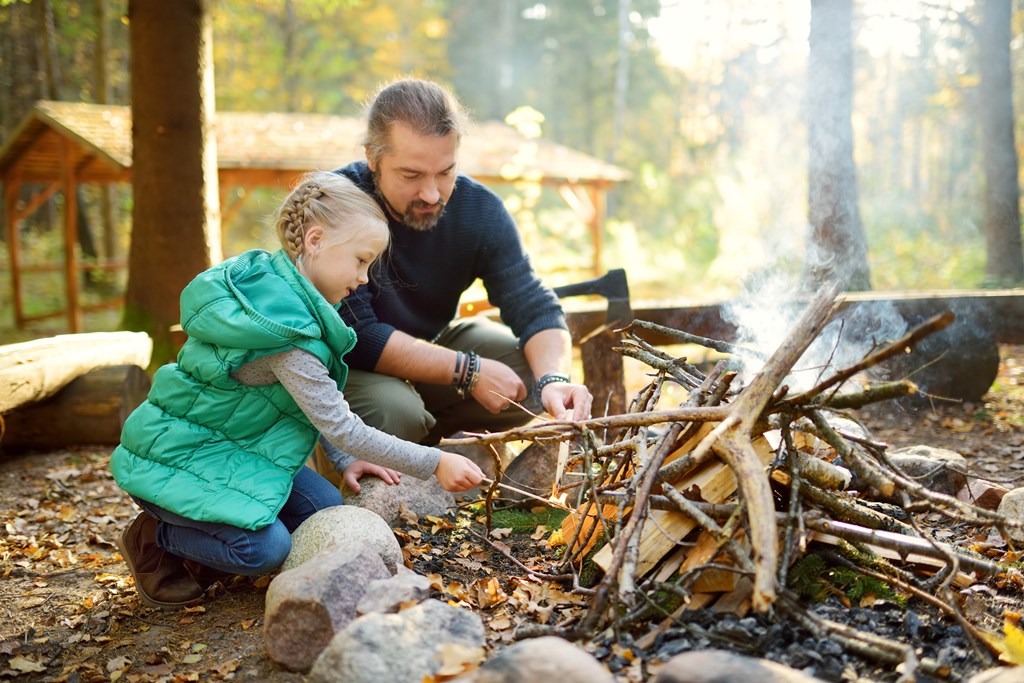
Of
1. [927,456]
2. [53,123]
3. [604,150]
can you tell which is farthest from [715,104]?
[927,456]

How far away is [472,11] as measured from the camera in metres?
28.0

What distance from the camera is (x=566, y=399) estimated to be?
3.12 meters

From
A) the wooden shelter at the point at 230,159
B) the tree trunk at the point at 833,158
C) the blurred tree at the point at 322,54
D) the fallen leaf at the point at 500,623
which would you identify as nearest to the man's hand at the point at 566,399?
the fallen leaf at the point at 500,623

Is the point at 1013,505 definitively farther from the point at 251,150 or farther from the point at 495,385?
the point at 251,150

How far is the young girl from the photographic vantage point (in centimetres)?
249

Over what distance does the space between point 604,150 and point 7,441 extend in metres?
32.6

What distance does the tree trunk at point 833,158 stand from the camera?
248 inches

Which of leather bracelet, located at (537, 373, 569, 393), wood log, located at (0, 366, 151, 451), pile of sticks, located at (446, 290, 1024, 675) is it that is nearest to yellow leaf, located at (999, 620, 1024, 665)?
pile of sticks, located at (446, 290, 1024, 675)

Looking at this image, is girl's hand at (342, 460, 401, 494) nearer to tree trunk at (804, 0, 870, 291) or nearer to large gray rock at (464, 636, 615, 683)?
large gray rock at (464, 636, 615, 683)

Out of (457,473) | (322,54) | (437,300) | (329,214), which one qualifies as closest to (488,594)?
(457,473)

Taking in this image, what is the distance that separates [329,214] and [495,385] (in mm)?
1192

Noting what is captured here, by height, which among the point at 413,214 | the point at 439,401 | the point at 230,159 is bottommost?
the point at 439,401

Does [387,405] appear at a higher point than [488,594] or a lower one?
higher

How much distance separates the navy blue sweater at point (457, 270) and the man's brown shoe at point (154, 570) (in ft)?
3.97
